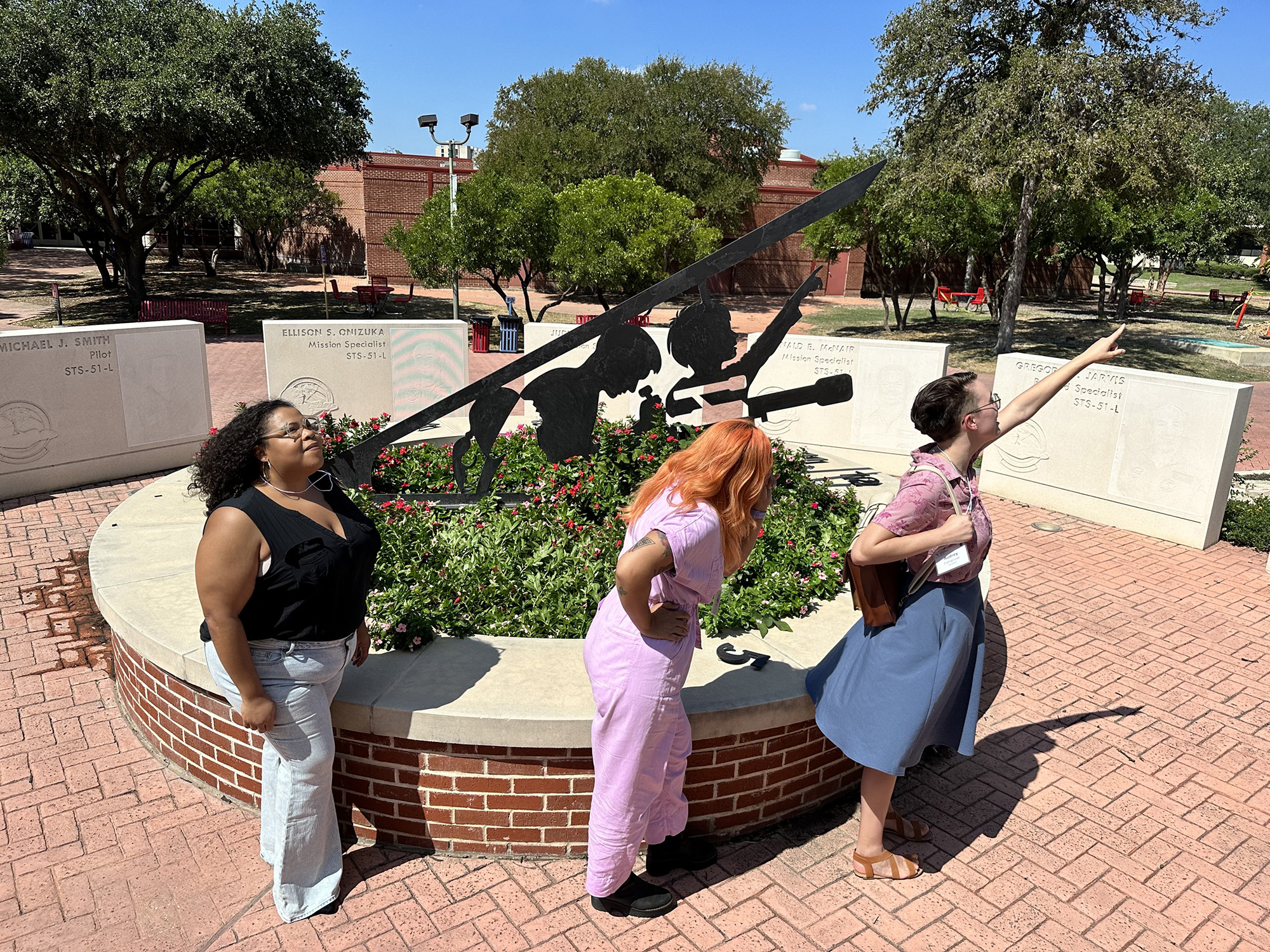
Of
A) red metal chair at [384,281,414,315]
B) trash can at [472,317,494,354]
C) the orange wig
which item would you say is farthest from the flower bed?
A: red metal chair at [384,281,414,315]

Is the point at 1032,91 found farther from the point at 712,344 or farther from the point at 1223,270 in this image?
the point at 1223,270

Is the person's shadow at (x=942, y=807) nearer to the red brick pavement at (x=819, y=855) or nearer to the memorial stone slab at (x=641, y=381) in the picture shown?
the red brick pavement at (x=819, y=855)

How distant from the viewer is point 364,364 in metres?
9.14

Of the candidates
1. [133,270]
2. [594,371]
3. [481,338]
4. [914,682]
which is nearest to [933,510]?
[914,682]

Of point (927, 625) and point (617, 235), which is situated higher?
point (617, 235)

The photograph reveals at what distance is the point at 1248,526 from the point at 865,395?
141 inches

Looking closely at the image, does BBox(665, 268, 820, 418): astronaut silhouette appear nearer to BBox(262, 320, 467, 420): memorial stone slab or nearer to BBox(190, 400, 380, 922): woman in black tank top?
BBox(190, 400, 380, 922): woman in black tank top

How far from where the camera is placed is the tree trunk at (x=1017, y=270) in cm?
1833

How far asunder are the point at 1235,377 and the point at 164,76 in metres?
22.8

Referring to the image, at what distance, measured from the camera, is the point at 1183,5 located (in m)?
17.1

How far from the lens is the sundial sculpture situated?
17.3 ft

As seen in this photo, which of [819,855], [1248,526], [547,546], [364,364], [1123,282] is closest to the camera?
[819,855]

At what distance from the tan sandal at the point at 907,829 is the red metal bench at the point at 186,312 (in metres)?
18.9

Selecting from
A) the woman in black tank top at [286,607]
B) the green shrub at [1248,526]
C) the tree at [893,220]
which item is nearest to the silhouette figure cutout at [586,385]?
the woman in black tank top at [286,607]
